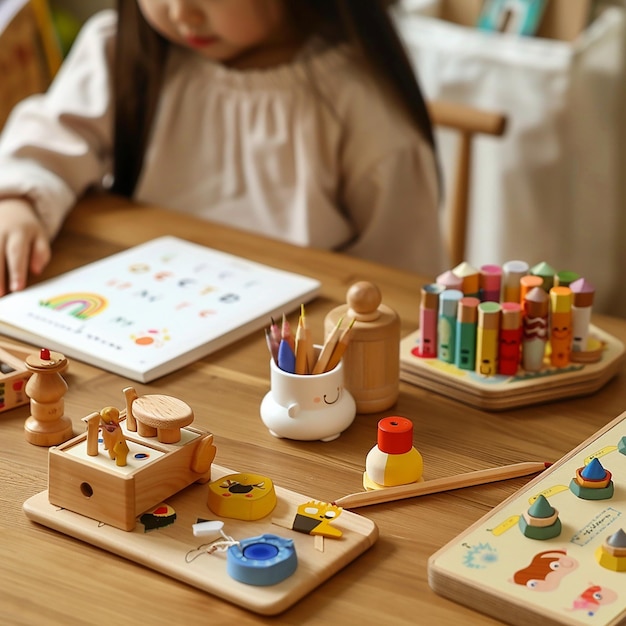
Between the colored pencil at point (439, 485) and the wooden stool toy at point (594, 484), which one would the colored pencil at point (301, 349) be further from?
the wooden stool toy at point (594, 484)

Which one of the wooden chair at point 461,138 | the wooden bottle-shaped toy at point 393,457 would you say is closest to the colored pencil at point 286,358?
the wooden bottle-shaped toy at point 393,457

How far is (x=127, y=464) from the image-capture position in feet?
2.41

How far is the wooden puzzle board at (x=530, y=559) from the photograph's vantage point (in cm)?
64

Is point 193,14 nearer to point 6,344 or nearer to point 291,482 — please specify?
point 6,344

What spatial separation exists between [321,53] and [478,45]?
507 millimetres

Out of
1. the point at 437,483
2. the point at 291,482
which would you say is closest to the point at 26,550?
the point at 291,482

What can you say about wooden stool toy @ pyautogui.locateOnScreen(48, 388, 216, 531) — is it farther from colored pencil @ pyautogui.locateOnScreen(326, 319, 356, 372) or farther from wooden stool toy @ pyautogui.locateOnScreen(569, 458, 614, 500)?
wooden stool toy @ pyautogui.locateOnScreen(569, 458, 614, 500)

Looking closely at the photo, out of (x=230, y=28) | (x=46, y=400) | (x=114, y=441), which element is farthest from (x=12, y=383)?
(x=230, y=28)

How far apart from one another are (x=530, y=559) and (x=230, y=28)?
0.95 meters

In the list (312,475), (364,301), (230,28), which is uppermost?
(230,28)

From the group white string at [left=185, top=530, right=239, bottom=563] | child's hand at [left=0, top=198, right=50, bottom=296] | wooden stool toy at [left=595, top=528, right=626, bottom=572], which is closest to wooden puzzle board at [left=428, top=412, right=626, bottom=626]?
wooden stool toy at [left=595, top=528, right=626, bottom=572]

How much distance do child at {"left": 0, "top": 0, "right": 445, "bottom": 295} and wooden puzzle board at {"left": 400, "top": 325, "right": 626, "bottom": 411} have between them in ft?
1.96

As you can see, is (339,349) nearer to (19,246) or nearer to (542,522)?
(542,522)

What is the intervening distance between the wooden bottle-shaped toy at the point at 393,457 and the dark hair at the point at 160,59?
83 cm
